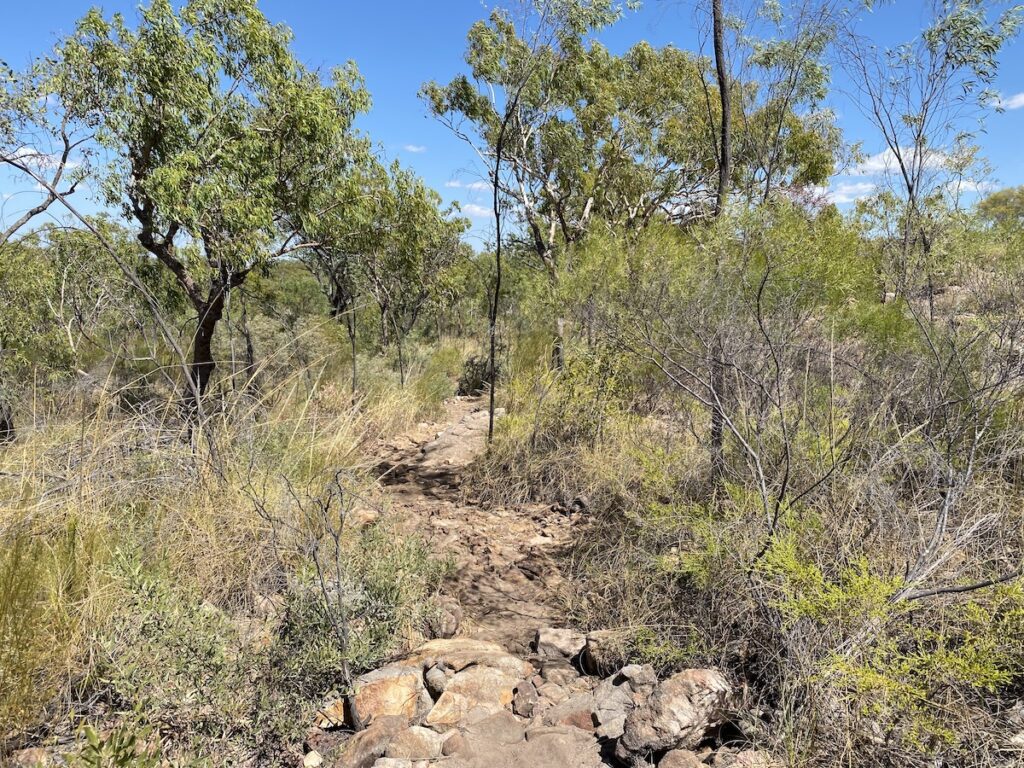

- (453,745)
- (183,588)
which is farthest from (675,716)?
(183,588)

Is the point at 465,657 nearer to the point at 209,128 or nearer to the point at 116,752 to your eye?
the point at 116,752

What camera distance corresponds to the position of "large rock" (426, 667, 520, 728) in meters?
2.39

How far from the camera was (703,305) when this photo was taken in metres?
4.06

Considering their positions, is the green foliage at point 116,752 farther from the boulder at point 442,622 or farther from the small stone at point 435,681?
the boulder at point 442,622

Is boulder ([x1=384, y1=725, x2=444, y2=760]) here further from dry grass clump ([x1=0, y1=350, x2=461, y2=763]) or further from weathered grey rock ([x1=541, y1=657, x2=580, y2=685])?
weathered grey rock ([x1=541, y1=657, x2=580, y2=685])

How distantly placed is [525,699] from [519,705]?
0.12ft

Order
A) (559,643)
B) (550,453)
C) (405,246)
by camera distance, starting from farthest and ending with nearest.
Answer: (405,246) < (550,453) < (559,643)

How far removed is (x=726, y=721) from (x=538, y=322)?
5.99 metres

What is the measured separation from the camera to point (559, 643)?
3035mm

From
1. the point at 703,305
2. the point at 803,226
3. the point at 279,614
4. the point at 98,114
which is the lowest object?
the point at 279,614

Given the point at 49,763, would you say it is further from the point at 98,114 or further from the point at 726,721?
the point at 98,114

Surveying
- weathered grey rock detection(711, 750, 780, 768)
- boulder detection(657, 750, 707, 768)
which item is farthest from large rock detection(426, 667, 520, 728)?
weathered grey rock detection(711, 750, 780, 768)

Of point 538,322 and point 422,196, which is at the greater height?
point 422,196

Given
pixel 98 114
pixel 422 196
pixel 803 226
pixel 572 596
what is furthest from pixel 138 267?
pixel 803 226
